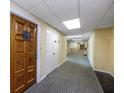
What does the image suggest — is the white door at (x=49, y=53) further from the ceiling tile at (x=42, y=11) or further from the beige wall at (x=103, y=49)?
the beige wall at (x=103, y=49)

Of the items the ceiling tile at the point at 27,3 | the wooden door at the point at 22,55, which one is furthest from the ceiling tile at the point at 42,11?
the wooden door at the point at 22,55

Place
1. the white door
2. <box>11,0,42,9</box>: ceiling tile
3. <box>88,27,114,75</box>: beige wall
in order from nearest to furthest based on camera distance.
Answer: <box>11,0,42,9</box>: ceiling tile
the white door
<box>88,27,114,75</box>: beige wall

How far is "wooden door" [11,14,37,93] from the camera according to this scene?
1904mm

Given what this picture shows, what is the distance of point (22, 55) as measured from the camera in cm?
218

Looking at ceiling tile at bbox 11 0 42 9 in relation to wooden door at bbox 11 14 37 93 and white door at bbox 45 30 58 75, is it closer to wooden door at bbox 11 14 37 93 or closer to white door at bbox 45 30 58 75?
wooden door at bbox 11 14 37 93

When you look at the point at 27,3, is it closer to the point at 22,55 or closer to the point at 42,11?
the point at 42,11

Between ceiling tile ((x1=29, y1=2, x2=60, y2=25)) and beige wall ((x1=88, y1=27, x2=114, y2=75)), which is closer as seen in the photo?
ceiling tile ((x1=29, y1=2, x2=60, y2=25))

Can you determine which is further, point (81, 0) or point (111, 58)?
point (111, 58)

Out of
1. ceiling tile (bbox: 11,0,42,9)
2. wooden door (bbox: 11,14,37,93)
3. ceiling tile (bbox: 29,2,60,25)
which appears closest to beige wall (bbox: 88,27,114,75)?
ceiling tile (bbox: 29,2,60,25)

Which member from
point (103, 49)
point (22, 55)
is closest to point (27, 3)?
point (22, 55)
